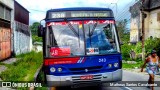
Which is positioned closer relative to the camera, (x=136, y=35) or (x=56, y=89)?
(x=56, y=89)

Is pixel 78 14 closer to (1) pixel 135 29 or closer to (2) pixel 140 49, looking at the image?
(2) pixel 140 49

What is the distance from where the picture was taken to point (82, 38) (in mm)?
11586

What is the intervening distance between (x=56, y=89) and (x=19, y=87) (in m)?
1.72

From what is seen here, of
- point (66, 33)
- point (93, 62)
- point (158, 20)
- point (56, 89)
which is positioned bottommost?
point (56, 89)

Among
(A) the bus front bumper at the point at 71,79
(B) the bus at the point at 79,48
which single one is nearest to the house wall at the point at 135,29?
(B) the bus at the point at 79,48

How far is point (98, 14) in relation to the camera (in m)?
12.1

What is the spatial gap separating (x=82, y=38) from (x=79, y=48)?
0.38 m

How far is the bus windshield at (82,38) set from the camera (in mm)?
11484

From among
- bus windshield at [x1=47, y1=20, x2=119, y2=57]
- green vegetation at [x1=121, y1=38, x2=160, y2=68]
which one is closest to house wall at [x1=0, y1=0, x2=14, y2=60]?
green vegetation at [x1=121, y1=38, x2=160, y2=68]

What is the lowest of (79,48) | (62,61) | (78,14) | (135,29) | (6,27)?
(62,61)

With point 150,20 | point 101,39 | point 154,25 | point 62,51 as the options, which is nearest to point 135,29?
point 150,20

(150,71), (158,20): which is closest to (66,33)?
(150,71)

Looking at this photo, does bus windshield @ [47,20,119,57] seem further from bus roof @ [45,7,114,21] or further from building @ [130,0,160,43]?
building @ [130,0,160,43]

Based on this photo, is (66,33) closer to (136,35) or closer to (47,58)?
(47,58)
